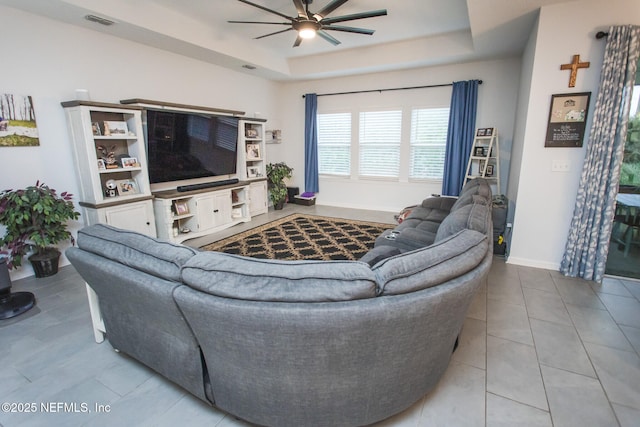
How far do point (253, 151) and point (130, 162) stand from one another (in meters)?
2.16

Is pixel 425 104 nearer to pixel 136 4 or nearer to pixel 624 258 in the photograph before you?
pixel 624 258

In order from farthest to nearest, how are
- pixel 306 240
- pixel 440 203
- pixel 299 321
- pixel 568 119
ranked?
pixel 306 240 → pixel 440 203 → pixel 568 119 → pixel 299 321

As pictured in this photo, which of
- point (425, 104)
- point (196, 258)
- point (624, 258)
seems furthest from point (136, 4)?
point (624, 258)

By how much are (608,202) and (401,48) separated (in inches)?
132

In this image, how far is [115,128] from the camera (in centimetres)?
347

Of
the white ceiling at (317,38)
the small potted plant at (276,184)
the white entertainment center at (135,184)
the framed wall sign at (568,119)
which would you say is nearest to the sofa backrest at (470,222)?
the framed wall sign at (568,119)

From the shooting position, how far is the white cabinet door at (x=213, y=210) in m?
4.31

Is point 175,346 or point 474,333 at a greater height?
point 175,346

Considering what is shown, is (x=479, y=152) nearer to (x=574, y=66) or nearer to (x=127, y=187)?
(x=574, y=66)

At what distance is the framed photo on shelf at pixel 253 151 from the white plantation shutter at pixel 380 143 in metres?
1.96

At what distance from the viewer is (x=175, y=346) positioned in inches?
57.3

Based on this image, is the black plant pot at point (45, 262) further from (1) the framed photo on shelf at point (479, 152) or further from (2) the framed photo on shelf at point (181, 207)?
(1) the framed photo on shelf at point (479, 152)

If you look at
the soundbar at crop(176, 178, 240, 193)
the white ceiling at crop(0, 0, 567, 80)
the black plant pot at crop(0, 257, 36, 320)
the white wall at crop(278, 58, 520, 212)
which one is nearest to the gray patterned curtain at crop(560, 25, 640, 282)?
the white ceiling at crop(0, 0, 567, 80)

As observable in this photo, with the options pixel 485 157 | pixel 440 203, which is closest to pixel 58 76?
pixel 440 203
